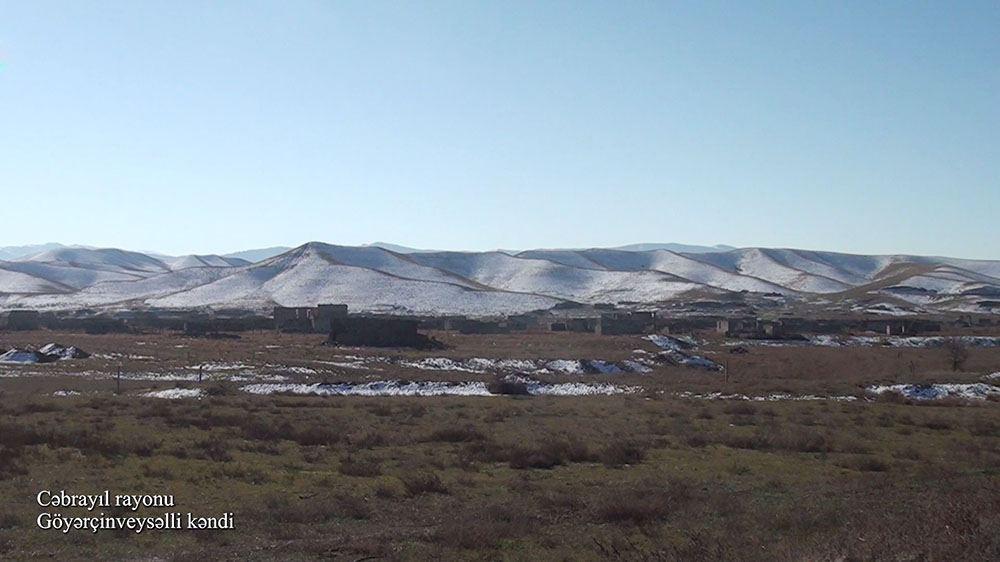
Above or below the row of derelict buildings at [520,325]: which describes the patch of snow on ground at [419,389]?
below

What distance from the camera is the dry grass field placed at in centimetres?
1103

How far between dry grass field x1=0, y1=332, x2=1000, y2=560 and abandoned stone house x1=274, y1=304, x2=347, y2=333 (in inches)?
1568

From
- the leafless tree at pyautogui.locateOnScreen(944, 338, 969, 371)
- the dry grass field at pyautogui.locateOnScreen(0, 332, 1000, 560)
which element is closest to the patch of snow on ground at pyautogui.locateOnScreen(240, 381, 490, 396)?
the dry grass field at pyautogui.locateOnScreen(0, 332, 1000, 560)

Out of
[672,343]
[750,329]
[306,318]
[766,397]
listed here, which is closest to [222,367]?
[766,397]

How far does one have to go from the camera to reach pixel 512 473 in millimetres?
17125

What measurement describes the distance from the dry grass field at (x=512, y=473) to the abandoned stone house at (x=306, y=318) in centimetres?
3983

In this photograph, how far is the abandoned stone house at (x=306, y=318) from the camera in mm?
74875

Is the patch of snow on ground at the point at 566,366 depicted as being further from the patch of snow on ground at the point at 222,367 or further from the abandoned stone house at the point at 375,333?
the patch of snow on ground at the point at 222,367

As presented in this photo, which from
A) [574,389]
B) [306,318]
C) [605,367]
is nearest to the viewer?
[574,389]

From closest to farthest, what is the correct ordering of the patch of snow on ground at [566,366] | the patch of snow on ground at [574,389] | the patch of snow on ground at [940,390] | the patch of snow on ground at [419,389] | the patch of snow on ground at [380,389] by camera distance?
the patch of snow on ground at [380,389]
the patch of snow on ground at [419,389]
the patch of snow on ground at [940,390]
the patch of snow on ground at [574,389]
the patch of snow on ground at [566,366]

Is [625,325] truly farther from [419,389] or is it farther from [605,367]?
[419,389]

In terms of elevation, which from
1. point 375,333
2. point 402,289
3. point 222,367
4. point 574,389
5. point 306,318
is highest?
point 402,289

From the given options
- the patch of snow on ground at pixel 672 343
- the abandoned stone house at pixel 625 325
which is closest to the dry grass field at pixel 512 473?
the patch of snow on ground at pixel 672 343

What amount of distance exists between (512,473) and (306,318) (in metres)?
62.3
